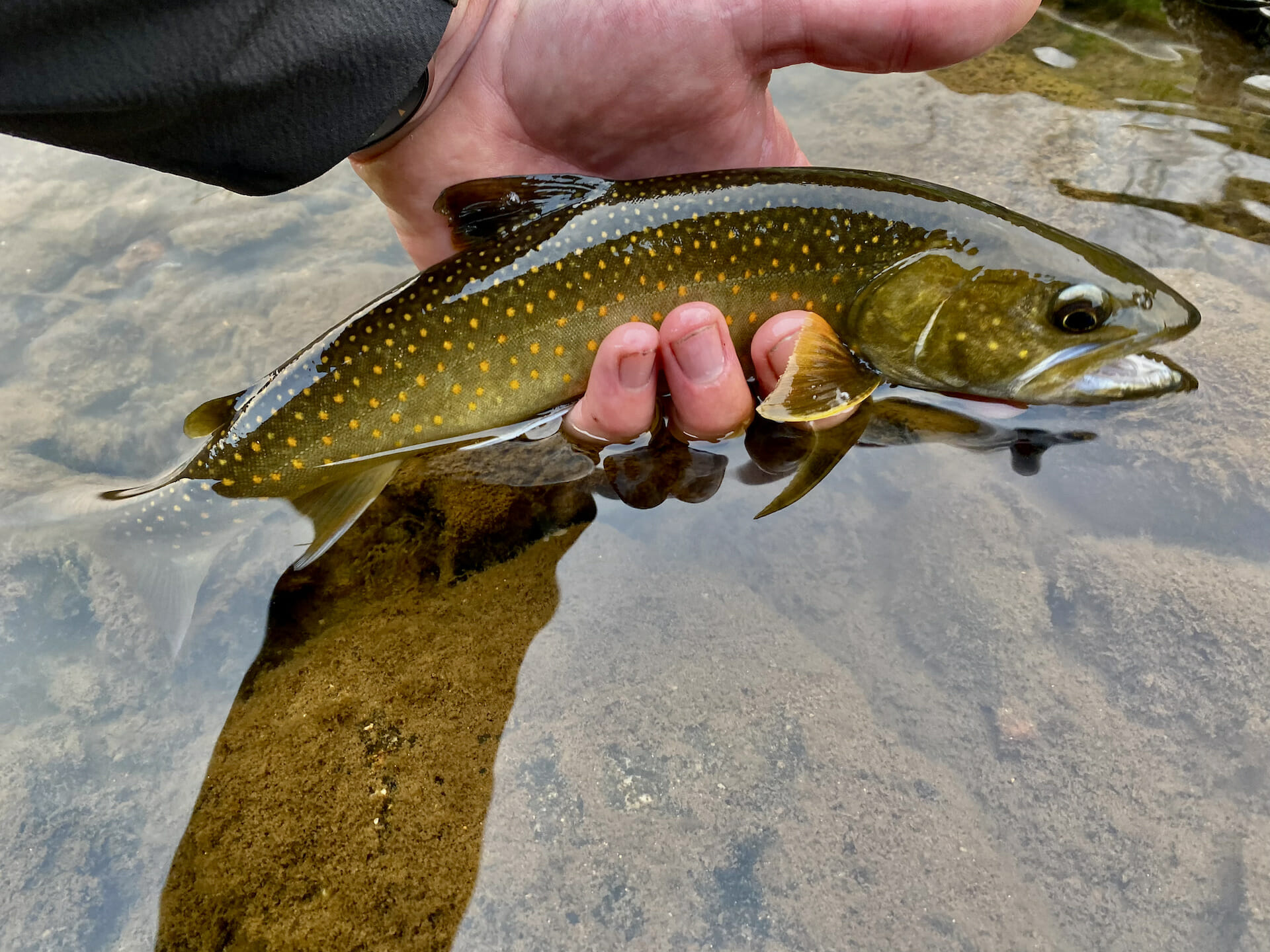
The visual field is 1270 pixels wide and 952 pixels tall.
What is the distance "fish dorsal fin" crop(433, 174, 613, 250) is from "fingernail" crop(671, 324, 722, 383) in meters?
0.71

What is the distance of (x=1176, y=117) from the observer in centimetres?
448

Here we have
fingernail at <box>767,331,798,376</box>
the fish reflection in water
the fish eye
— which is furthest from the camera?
the fish reflection in water

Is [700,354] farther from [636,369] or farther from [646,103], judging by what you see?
[646,103]

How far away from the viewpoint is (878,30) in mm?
2664

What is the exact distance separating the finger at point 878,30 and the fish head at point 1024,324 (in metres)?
0.71

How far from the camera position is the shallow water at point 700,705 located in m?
2.06

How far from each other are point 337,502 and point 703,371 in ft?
5.37

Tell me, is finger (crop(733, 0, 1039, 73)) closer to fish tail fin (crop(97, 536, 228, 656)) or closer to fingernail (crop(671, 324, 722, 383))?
fingernail (crop(671, 324, 722, 383))

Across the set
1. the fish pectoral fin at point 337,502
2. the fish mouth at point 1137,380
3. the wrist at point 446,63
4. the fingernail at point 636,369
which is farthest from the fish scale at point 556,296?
the fish mouth at point 1137,380

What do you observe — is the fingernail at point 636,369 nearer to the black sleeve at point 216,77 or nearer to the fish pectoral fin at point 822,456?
the fish pectoral fin at point 822,456

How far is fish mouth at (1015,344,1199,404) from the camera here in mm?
2844

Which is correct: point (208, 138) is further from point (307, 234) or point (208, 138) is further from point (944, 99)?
point (944, 99)

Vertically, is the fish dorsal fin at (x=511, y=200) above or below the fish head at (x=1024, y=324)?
above

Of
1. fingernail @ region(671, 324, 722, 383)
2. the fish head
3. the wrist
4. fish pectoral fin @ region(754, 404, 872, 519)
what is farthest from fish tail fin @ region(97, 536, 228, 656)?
the fish head
